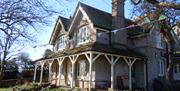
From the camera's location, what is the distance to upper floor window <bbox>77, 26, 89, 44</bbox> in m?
25.5

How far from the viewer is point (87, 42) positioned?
2516 centimetres

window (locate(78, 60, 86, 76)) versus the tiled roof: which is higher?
the tiled roof

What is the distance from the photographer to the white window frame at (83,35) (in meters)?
25.5

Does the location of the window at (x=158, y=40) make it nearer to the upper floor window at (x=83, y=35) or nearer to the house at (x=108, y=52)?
the house at (x=108, y=52)

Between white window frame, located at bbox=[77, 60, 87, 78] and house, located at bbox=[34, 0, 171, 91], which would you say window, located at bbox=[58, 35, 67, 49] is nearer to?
house, located at bbox=[34, 0, 171, 91]

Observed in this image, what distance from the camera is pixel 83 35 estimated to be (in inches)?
1025

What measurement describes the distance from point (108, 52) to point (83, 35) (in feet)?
16.6

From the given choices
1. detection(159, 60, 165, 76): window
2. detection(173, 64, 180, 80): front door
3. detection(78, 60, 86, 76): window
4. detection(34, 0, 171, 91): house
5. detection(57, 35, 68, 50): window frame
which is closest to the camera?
detection(34, 0, 171, 91): house

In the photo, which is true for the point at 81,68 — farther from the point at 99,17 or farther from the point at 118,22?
the point at 118,22

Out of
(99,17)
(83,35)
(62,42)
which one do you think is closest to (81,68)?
(83,35)

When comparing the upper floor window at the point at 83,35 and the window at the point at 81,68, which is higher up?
the upper floor window at the point at 83,35

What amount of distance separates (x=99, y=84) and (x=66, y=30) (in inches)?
335

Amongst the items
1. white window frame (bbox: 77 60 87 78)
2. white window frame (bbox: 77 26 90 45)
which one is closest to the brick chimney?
white window frame (bbox: 77 26 90 45)

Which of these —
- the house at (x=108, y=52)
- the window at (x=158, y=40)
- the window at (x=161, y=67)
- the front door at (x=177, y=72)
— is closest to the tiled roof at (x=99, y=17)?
the house at (x=108, y=52)
